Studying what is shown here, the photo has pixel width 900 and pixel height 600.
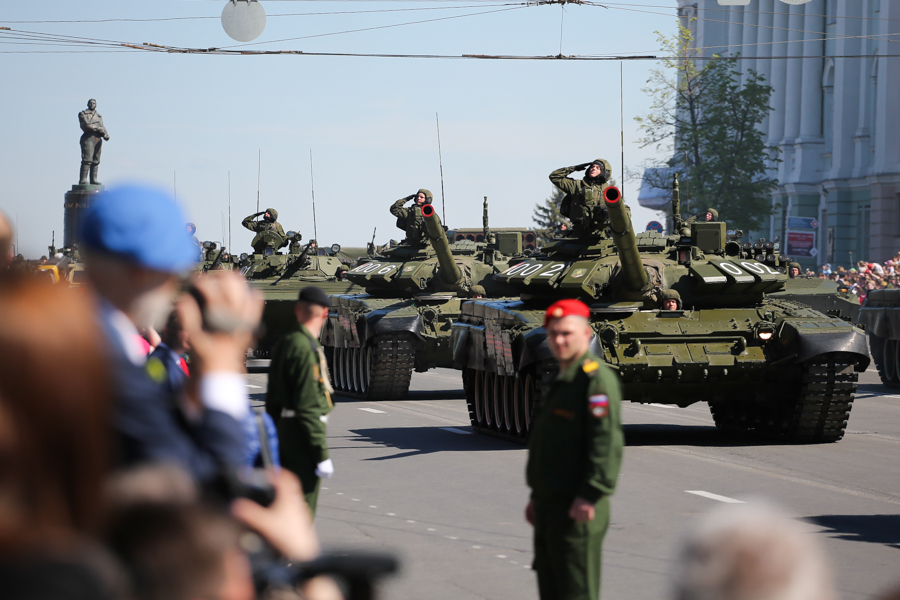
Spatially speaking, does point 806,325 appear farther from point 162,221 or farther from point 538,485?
point 162,221

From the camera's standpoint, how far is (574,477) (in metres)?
5.51

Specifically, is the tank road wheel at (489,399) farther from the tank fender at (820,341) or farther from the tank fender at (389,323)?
the tank fender at (389,323)

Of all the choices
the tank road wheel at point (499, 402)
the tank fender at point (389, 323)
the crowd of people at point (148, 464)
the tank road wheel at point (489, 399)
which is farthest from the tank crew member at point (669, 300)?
the crowd of people at point (148, 464)

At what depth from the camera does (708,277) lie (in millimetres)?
15070

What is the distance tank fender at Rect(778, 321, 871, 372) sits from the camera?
13.6 meters

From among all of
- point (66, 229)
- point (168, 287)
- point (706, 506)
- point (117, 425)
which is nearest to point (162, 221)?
point (168, 287)

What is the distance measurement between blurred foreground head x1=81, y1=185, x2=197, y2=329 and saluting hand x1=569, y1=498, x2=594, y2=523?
293 cm

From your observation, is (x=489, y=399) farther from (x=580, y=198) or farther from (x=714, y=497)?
(x=714, y=497)

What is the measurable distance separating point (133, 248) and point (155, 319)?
0.21 meters

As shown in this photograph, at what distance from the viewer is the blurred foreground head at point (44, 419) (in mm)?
1914

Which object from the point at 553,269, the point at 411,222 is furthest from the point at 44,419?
the point at 411,222

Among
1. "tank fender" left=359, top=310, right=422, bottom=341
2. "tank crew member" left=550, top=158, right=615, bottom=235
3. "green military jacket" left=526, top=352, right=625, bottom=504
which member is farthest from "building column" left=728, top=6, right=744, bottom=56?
"green military jacket" left=526, top=352, right=625, bottom=504

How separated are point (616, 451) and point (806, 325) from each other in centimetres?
898

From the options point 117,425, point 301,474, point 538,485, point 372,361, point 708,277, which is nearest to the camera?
point 117,425
